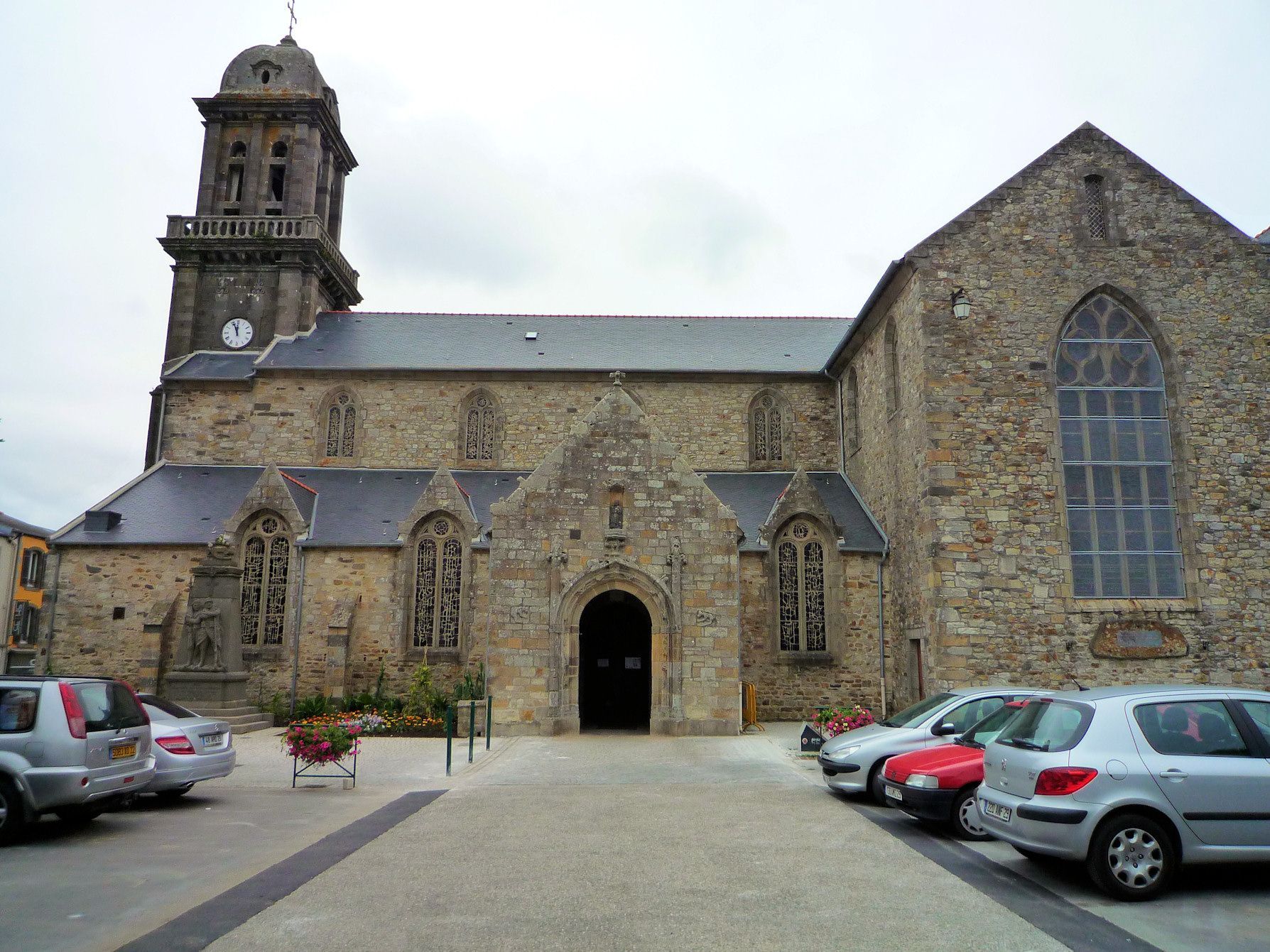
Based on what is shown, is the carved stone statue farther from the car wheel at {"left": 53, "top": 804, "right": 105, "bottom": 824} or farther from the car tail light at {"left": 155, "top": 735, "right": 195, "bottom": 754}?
the car wheel at {"left": 53, "top": 804, "right": 105, "bottom": 824}

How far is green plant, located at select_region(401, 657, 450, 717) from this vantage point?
1928cm

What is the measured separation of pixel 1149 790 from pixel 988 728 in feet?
10.7

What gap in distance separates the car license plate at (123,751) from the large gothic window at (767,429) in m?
18.3

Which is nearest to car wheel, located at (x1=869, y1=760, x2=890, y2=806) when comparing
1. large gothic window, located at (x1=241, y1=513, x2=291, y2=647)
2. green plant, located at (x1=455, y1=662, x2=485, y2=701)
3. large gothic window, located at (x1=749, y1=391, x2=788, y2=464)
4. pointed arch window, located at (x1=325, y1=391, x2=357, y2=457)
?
green plant, located at (x1=455, y1=662, x2=485, y2=701)

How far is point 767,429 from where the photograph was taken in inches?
1000

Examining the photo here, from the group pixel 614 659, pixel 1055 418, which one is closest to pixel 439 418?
pixel 614 659

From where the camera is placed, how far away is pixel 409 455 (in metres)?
24.9

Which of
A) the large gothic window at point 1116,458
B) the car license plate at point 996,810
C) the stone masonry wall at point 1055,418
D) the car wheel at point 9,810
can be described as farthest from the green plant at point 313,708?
the car license plate at point 996,810

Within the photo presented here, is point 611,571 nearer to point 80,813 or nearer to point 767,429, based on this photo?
point 767,429

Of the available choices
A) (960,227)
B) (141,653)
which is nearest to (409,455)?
(141,653)

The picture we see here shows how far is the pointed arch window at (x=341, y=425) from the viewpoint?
25078mm

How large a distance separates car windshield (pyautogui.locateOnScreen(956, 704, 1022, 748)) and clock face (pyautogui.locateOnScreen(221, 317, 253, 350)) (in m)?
24.4

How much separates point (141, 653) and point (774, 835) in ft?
56.5

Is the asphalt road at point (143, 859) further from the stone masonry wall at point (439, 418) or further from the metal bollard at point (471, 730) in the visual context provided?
the stone masonry wall at point (439, 418)
